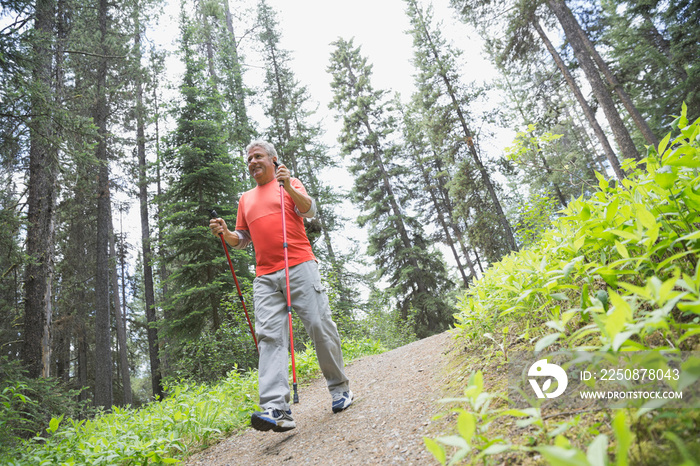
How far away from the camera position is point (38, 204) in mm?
6973

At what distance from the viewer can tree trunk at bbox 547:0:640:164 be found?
27.7 feet

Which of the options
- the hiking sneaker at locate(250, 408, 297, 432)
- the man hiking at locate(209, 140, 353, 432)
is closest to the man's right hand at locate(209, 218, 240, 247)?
the man hiking at locate(209, 140, 353, 432)

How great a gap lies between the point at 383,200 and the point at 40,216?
12.4 metres

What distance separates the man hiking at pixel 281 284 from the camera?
9.44 ft

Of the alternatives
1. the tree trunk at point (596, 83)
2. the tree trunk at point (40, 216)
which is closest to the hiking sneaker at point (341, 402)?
the tree trunk at point (40, 216)

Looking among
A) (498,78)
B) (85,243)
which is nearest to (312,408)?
(85,243)

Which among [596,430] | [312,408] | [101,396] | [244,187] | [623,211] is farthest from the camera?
[244,187]

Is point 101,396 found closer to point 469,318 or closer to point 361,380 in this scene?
point 361,380

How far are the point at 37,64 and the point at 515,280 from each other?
24.5 feet

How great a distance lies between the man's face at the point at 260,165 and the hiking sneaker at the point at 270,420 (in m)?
1.95

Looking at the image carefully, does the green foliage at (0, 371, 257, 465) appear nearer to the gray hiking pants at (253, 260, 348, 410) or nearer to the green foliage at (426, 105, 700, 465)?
the gray hiking pants at (253, 260, 348, 410)

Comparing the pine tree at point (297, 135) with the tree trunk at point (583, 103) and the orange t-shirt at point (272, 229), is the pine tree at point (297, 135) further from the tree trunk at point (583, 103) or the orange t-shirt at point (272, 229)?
the orange t-shirt at point (272, 229)

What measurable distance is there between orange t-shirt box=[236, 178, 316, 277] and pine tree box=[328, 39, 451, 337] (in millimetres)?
12463

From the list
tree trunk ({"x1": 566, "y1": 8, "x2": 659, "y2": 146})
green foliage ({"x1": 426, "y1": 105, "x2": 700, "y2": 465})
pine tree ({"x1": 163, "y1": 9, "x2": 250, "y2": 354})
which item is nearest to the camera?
green foliage ({"x1": 426, "y1": 105, "x2": 700, "y2": 465})
